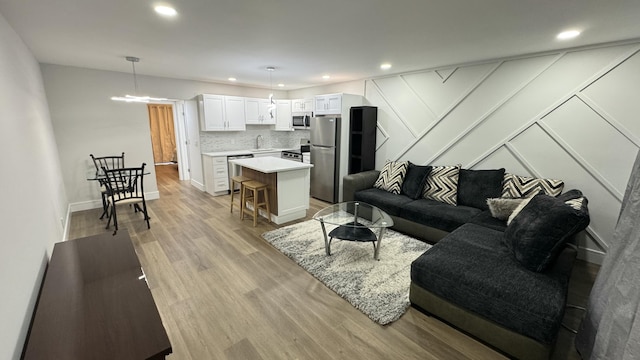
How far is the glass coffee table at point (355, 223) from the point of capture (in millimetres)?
2900

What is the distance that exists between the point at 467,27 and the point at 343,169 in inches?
124

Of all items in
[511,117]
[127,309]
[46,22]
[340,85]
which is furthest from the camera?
[340,85]

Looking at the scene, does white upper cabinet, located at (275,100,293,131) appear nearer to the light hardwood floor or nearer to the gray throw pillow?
the light hardwood floor

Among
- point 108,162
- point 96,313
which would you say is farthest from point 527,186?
point 108,162

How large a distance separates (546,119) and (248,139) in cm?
580

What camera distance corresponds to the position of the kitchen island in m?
4.00

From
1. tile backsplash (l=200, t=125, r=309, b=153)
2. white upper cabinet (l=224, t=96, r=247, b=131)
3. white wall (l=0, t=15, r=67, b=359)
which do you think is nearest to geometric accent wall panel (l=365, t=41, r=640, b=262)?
tile backsplash (l=200, t=125, r=309, b=153)

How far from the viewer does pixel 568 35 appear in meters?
2.52

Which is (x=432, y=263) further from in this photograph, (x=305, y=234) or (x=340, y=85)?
(x=340, y=85)

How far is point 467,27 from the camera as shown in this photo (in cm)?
237

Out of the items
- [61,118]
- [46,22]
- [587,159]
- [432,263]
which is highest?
[46,22]

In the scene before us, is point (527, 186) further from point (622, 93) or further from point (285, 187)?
point (285, 187)

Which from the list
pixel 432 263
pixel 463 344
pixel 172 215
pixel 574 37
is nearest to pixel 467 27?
pixel 574 37

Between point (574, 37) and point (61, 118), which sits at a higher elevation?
point (574, 37)
